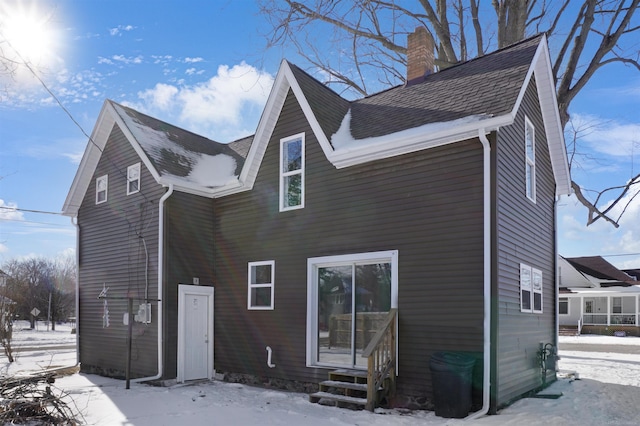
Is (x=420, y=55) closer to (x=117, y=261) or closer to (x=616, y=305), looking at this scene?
(x=117, y=261)

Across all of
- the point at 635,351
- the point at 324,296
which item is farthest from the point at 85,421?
the point at 635,351

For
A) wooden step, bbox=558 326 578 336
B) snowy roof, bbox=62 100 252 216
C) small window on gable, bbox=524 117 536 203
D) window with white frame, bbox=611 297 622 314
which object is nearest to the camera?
small window on gable, bbox=524 117 536 203

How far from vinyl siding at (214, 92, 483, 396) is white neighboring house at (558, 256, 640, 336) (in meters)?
24.9

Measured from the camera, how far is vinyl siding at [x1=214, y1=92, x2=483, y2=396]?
8438mm

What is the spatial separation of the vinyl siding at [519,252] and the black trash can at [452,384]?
0.50 metres

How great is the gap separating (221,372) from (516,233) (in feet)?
23.8

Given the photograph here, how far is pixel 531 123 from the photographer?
10578 millimetres

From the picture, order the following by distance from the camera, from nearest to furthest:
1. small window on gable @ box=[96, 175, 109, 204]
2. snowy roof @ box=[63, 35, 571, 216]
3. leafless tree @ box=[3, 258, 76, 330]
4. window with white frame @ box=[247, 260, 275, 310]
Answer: snowy roof @ box=[63, 35, 571, 216] < window with white frame @ box=[247, 260, 275, 310] < small window on gable @ box=[96, 175, 109, 204] < leafless tree @ box=[3, 258, 76, 330]

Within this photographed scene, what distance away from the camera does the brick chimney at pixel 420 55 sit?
12808 mm

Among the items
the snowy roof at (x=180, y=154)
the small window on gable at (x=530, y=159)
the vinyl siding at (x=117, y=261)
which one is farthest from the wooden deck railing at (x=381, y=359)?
the vinyl siding at (x=117, y=261)

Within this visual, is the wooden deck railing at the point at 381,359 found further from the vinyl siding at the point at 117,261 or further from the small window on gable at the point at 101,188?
the small window on gable at the point at 101,188

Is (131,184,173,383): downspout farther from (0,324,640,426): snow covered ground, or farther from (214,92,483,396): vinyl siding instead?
(214,92,483,396): vinyl siding

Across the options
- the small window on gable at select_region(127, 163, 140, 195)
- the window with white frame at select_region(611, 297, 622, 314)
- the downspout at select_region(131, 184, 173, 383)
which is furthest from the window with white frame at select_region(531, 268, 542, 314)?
the window with white frame at select_region(611, 297, 622, 314)

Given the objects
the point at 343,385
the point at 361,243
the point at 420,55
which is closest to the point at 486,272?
the point at 361,243
